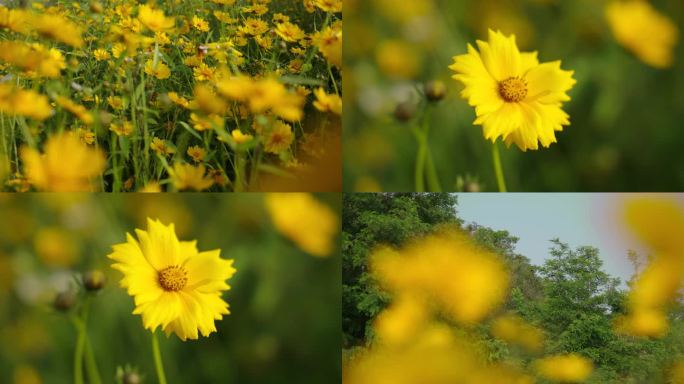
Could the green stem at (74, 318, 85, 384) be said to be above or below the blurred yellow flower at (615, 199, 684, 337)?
below

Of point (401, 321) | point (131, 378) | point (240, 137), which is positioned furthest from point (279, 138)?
point (131, 378)

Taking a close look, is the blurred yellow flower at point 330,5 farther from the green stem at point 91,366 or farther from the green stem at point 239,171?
the green stem at point 91,366

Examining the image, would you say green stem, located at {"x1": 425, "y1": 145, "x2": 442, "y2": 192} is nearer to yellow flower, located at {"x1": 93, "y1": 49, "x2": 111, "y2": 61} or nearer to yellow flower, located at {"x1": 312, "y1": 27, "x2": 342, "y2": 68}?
yellow flower, located at {"x1": 312, "y1": 27, "x2": 342, "y2": 68}

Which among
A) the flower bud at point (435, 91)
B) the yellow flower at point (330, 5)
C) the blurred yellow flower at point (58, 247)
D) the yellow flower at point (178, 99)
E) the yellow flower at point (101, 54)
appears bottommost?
the blurred yellow flower at point (58, 247)

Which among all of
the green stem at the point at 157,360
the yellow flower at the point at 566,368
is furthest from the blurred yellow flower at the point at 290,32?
the yellow flower at the point at 566,368

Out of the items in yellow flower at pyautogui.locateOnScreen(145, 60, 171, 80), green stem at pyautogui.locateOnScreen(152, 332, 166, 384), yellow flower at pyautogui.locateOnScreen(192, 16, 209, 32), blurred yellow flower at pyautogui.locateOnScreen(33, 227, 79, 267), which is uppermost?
yellow flower at pyautogui.locateOnScreen(192, 16, 209, 32)

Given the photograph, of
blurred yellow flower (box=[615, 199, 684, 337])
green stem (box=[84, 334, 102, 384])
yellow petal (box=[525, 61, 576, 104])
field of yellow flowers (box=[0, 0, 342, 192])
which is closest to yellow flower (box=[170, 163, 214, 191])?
field of yellow flowers (box=[0, 0, 342, 192])

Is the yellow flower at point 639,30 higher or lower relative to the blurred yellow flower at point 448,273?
higher
